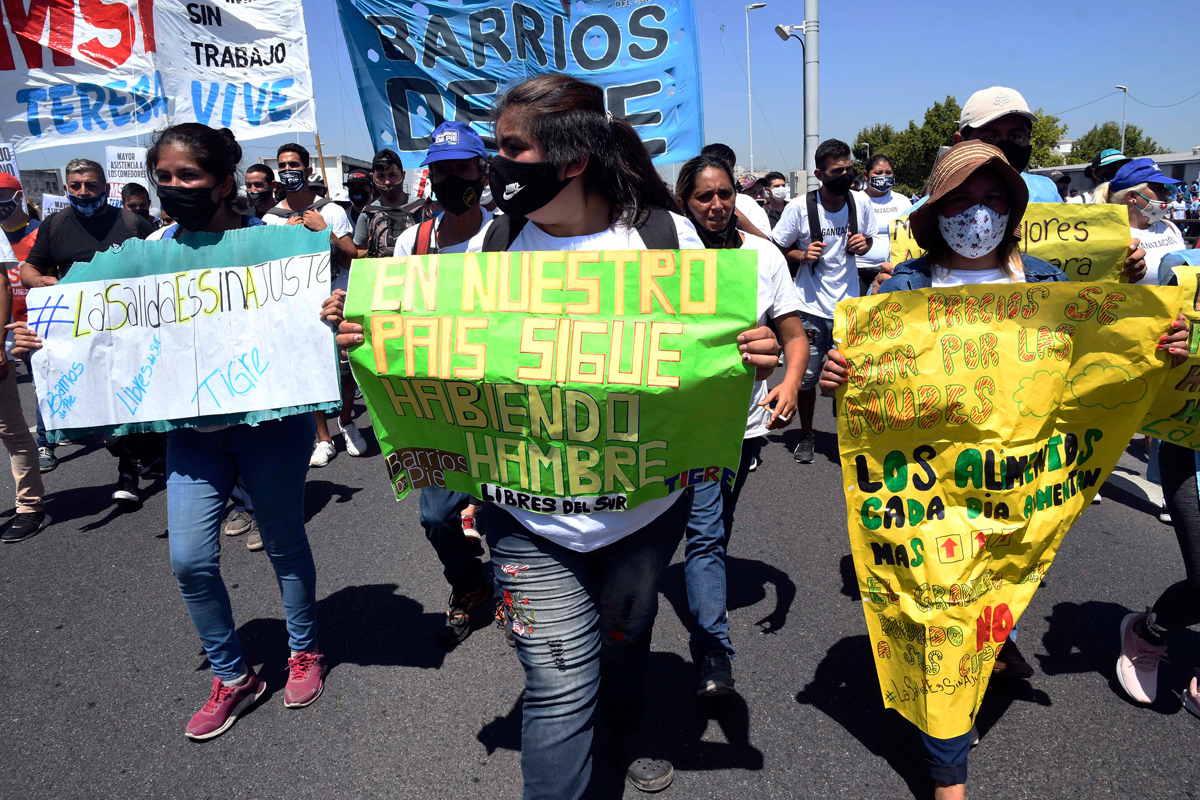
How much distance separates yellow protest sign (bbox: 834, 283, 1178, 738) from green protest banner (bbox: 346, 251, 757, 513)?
23.2 inches

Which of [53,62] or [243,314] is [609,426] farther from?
[53,62]

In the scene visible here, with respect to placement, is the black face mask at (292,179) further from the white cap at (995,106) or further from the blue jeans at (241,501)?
the white cap at (995,106)

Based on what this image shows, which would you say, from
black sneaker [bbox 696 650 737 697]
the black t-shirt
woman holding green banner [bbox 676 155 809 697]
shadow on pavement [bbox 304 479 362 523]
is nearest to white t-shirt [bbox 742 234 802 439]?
woman holding green banner [bbox 676 155 809 697]

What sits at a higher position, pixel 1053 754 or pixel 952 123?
pixel 952 123

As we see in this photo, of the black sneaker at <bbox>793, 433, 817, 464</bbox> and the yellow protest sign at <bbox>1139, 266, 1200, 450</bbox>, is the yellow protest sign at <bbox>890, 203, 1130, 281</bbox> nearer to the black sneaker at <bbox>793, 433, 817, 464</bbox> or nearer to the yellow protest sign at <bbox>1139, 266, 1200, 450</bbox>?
the yellow protest sign at <bbox>1139, 266, 1200, 450</bbox>

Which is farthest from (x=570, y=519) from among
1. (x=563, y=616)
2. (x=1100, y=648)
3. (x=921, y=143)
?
(x=921, y=143)

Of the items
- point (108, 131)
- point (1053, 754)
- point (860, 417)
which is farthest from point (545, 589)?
point (108, 131)

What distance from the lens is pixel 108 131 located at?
6594 millimetres

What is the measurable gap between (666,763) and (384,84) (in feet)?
16.1

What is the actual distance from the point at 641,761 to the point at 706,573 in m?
0.72

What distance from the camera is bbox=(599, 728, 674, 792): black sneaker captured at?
2.35 metres

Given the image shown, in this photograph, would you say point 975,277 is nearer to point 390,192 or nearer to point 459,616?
point 459,616

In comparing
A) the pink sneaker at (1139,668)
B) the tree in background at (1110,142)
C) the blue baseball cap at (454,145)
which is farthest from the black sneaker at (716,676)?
the tree in background at (1110,142)

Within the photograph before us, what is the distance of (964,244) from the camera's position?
2330mm
